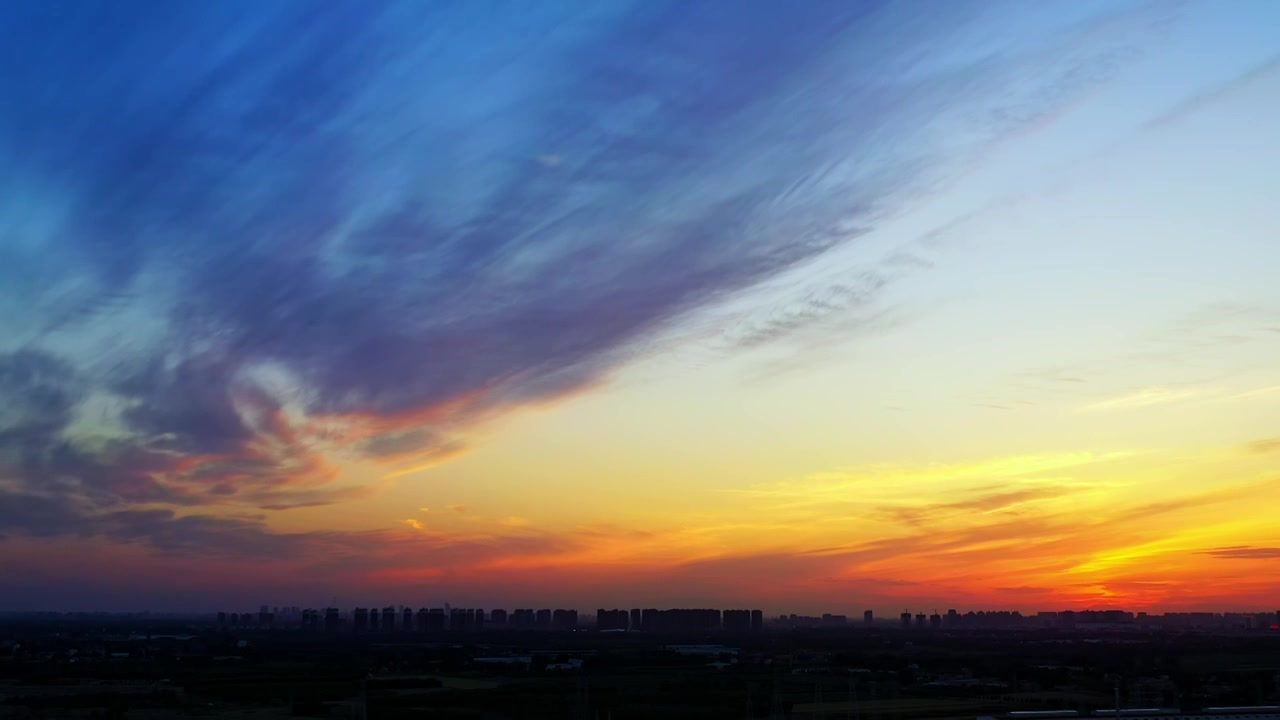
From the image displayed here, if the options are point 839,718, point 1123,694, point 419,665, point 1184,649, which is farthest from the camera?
point 1184,649

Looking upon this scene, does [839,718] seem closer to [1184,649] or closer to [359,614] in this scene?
[1184,649]

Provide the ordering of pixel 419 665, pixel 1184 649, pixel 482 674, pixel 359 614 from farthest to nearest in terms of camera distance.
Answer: pixel 359 614, pixel 1184 649, pixel 419 665, pixel 482 674

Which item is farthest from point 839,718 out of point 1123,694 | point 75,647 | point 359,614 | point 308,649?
point 359,614

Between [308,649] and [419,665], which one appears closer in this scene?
[419,665]

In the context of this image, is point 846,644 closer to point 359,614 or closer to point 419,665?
point 419,665

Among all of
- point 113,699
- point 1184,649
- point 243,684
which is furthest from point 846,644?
point 113,699

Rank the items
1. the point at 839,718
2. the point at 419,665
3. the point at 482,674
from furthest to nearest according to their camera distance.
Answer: the point at 419,665, the point at 482,674, the point at 839,718
